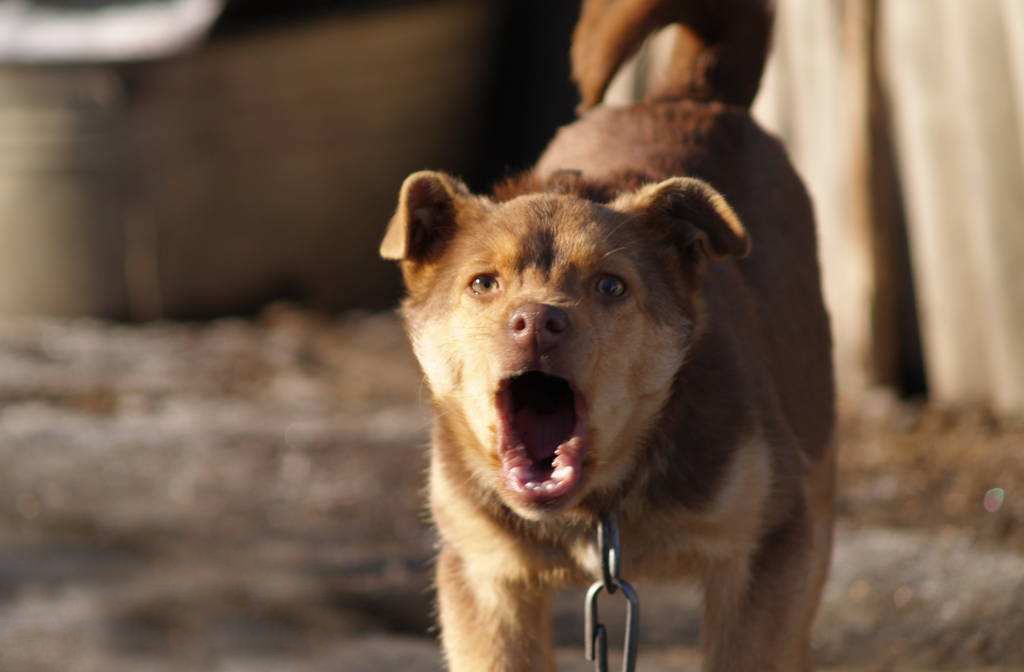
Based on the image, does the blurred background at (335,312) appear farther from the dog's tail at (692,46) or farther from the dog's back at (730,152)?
the dog's tail at (692,46)

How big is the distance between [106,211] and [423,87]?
7.58 ft

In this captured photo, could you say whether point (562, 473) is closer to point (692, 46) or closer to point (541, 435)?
point (541, 435)

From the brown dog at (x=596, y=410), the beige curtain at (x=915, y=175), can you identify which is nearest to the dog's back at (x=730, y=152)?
the brown dog at (x=596, y=410)

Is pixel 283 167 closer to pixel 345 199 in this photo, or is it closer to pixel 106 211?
pixel 345 199

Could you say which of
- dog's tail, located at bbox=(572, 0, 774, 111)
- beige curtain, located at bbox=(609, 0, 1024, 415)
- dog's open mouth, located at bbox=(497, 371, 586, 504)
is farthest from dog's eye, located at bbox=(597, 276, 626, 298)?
beige curtain, located at bbox=(609, 0, 1024, 415)

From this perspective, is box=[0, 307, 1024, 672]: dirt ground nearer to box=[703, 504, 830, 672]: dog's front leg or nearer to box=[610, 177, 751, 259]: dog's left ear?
box=[703, 504, 830, 672]: dog's front leg

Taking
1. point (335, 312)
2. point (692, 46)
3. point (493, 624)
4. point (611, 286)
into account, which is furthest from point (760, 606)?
point (335, 312)

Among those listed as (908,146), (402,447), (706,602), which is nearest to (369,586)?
(402,447)

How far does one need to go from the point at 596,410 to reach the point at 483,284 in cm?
41

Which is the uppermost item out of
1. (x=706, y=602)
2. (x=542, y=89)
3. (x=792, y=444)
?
(x=542, y=89)

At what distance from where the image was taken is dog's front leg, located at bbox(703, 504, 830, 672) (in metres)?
3.96

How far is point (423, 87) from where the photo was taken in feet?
35.8

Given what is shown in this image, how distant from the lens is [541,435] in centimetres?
362

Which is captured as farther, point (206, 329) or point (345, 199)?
point (345, 199)
